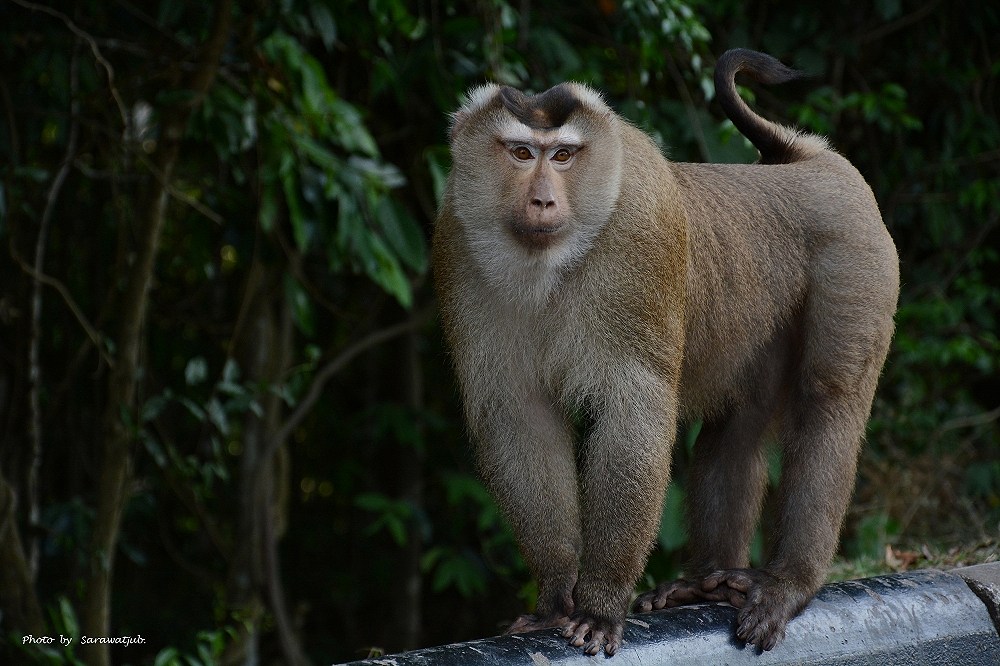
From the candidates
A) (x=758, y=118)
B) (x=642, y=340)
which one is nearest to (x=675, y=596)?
(x=642, y=340)

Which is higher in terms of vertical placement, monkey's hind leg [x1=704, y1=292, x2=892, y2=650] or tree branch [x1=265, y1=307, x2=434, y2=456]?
monkey's hind leg [x1=704, y1=292, x2=892, y2=650]

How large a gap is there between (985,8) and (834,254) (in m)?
4.23

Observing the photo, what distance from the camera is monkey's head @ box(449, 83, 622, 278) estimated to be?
3.41m

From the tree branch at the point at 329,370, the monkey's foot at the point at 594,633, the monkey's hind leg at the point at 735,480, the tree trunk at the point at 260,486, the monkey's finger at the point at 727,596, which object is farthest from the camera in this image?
the tree trunk at the point at 260,486

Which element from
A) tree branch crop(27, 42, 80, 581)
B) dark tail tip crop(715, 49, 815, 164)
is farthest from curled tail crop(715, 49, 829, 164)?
tree branch crop(27, 42, 80, 581)

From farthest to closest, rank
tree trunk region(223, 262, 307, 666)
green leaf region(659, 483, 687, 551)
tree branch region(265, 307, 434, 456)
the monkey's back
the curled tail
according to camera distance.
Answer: tree trunk region(223, 262, 307, 666)
tree branch region(265, 307, 434, 456)
green leaf region(659, 483, 687, 551)
the curled tail
the monkey's back

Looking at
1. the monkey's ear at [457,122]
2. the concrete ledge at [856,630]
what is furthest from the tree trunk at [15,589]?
the concrete ledge at [856,630]

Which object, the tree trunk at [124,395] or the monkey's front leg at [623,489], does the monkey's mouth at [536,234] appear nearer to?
the monkey's front leg at [623,489]

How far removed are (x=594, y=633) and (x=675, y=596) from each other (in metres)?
0.65

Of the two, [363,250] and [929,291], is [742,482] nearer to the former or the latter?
[363,250]

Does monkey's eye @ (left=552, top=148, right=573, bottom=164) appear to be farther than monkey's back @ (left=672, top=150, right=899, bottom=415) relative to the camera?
No

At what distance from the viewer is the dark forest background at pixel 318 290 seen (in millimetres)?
4969

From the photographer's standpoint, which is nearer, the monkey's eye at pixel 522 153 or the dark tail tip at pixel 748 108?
the monkey's eye at pixel 522 153

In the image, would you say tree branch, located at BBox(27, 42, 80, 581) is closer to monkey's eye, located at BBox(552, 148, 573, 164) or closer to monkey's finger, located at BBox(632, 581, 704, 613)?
monkey's eye, located at BBox(552, 148, 573, 164)
